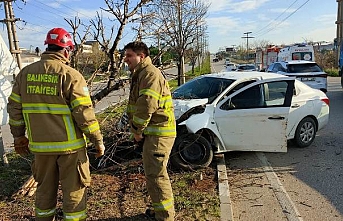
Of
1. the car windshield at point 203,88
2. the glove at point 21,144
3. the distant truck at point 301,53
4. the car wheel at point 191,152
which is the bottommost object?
the car wheel at point 191,152

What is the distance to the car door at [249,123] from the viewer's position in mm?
5301

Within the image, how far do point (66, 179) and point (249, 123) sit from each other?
3.28 meters

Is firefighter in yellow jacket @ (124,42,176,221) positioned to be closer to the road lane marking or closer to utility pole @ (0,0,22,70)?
the road lane marking

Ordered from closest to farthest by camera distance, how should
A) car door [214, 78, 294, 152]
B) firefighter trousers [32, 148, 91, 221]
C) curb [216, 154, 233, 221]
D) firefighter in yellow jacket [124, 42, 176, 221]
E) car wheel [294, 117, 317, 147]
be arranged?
firefighter trousers [32, 148, 91, 221] < firefighter in yellow jacket [124, 42, 176, 221] < curb [216, 154, 233, 221] < car door [214, 78, 294, 152] < car wheel [294, 117, 317, 147]

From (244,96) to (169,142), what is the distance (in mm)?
2411

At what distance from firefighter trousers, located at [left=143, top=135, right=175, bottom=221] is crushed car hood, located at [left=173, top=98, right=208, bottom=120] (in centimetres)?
175

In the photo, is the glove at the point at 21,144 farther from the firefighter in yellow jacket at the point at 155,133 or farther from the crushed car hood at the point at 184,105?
the crushed car hood at the point at 184,105

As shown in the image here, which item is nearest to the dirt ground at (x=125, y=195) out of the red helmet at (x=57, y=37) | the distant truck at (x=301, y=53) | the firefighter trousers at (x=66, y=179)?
the firefighter trousers at (x=66, y=179)

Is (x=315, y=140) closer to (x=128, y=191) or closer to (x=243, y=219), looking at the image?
(x=243, y=219)

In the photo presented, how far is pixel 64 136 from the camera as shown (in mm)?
2867

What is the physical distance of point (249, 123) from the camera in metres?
5.34

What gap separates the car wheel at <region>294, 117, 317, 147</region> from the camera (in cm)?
616

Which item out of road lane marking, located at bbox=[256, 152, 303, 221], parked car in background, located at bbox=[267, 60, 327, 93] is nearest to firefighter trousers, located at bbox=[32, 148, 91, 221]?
road lane marking, located at bbox=[256, 152, 303, 221]

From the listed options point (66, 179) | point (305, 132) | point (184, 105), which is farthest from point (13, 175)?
point (305, 132)
